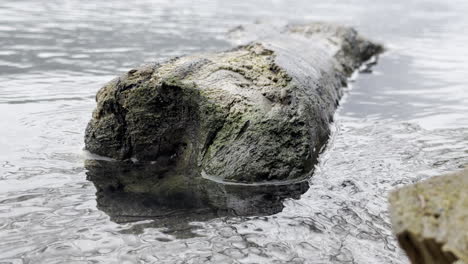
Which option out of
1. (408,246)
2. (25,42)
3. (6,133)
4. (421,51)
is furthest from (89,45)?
(408,246)

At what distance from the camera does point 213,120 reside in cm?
484

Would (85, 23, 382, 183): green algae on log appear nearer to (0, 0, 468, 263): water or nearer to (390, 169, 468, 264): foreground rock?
(0, 0, 468, 263): water

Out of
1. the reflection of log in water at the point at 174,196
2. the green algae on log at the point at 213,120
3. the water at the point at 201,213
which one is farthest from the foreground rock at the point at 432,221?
the green algae on log at the point at 213,120

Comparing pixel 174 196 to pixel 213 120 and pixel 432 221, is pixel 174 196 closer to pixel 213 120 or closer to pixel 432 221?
pixel 213 120

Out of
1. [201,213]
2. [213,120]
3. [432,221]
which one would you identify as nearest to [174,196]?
[201,213]

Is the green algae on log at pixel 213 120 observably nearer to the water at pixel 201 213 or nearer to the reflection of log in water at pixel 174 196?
the reflection of log in water at pixel 174 196

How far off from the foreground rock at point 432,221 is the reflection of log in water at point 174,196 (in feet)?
5.78

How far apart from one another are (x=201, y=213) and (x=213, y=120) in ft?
3.51

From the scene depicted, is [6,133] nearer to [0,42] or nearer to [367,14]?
[0,42]

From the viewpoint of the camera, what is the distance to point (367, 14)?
59.3ft

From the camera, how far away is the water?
3.51 metres

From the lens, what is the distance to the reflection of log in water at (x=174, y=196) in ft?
13.2

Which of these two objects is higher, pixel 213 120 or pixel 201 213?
pixel 213 120

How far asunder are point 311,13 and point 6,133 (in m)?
12.7
